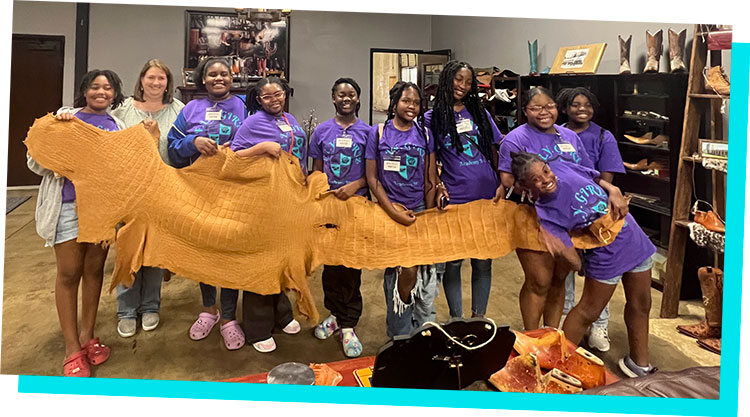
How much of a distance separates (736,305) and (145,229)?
7.39 ft

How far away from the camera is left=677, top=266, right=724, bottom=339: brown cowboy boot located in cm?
225

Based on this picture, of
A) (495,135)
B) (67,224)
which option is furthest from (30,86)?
(495,135)

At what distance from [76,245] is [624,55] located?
7.61 ft

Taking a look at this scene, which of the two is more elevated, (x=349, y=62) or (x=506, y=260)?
(x=349, y=62)

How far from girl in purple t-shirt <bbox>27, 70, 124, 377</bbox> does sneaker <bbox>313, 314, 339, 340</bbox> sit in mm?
874

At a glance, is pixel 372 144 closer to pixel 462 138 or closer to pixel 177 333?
pixel 462 138

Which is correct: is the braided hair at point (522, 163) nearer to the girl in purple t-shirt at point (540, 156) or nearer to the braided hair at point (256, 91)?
the girl in purple t-shirt at point (540, 156)

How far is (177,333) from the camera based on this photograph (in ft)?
7.59

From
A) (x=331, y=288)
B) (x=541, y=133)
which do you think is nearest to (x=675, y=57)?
(x=541, y=133)

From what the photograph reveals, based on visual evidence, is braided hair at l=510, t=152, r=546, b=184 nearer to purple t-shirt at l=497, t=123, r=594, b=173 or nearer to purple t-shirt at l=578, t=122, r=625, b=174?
purple t-shirt at l=497, t=123, r=594, b=173

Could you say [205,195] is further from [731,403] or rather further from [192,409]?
[731,403]

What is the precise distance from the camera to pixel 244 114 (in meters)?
2.04

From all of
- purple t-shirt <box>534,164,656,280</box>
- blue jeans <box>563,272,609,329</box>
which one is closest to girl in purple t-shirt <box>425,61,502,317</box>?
purple t-shirt <box>534,164,656,280</box>

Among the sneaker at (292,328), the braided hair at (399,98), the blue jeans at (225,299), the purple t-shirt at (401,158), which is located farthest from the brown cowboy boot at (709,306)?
the blue jeans at (225,299)
